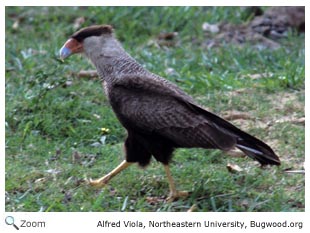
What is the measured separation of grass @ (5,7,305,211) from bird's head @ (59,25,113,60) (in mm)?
835

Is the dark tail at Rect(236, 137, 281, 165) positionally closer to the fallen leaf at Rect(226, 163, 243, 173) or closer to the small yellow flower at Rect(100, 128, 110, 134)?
the fallen leaf at Rect(226, 163, 243, 173)

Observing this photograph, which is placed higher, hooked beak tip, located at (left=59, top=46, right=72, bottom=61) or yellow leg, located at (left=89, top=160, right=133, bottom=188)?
hooked beak tip, located at (left=59, top=46, right=72, bottom=61)

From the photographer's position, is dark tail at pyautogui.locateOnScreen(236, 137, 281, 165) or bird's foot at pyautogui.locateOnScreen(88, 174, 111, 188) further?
bird's foot at pyautogui.locateOnScreen(88, 174, 111, 188)

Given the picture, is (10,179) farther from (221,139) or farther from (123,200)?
(221,139)

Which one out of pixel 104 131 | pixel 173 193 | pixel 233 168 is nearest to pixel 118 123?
pixel 104 131

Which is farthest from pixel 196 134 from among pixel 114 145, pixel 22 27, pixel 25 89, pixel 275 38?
pixel 22 27

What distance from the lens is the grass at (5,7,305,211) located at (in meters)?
5.85

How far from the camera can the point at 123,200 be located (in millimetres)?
5785

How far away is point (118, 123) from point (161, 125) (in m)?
1.45
